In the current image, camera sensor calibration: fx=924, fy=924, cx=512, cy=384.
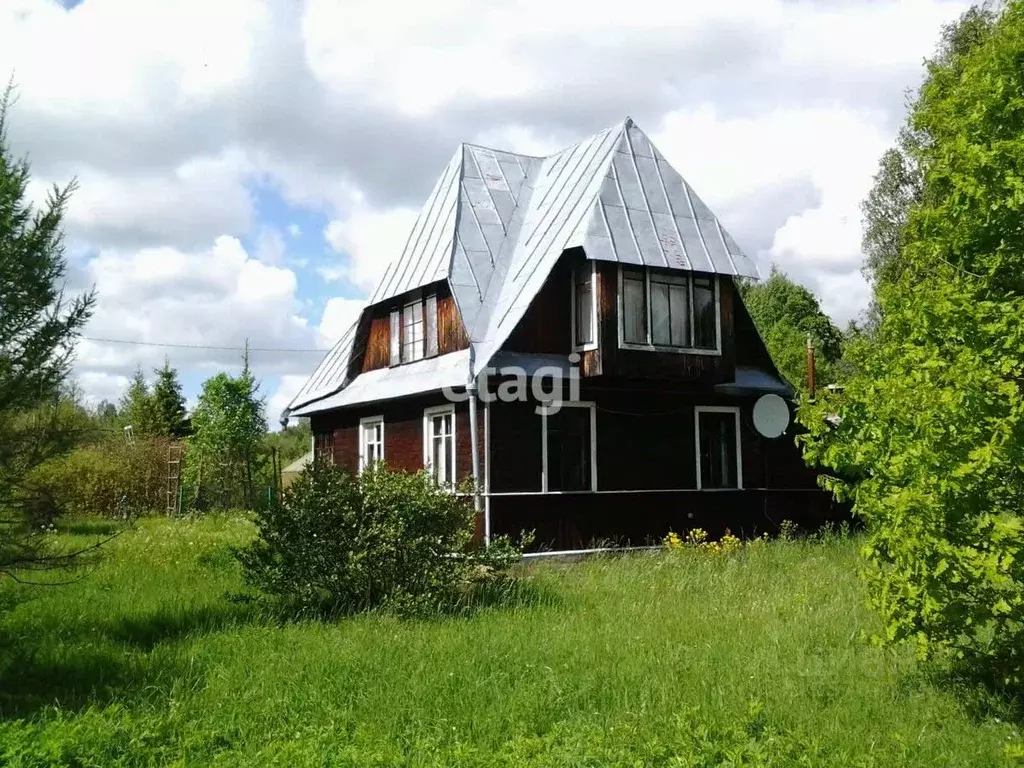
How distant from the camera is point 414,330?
18.6 m

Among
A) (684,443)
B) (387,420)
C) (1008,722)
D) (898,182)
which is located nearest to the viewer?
(1008,722)

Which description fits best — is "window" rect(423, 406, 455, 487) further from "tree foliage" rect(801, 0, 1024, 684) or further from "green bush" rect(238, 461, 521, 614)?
"tree foliage" rect(801, 0, 1024, 684)

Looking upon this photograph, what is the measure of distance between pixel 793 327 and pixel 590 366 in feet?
94.6

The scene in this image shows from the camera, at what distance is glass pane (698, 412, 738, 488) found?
17562 mm

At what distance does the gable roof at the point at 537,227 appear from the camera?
51.6 feet

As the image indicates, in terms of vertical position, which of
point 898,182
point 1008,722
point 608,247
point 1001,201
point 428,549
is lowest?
point 1008,722

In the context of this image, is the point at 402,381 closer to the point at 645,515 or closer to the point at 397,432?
the point at 397,432

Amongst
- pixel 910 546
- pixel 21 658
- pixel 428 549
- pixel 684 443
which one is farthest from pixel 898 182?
pixel 21 658

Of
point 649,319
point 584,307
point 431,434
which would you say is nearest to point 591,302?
point 584,307

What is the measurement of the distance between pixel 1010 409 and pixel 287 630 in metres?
6.79

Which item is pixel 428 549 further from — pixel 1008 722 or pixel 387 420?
pixel 387 420

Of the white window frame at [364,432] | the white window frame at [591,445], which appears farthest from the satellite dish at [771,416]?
the white window frame at [364,432]

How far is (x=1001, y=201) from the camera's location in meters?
6.51

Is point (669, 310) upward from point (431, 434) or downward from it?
upward
